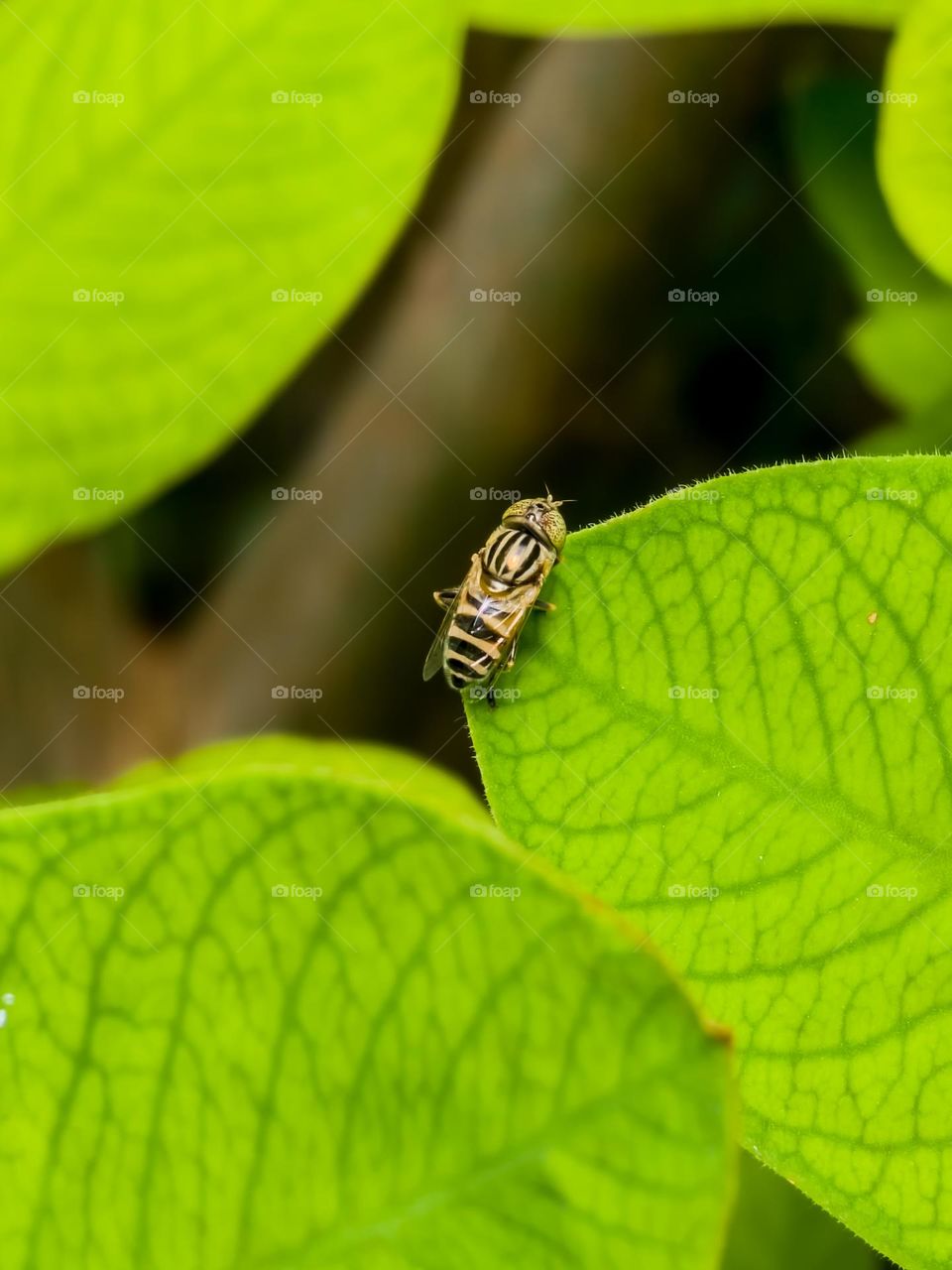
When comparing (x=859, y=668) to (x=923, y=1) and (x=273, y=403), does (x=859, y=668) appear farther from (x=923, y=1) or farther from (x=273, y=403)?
(x=273, y=403)

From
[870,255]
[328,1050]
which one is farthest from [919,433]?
[328,1050]

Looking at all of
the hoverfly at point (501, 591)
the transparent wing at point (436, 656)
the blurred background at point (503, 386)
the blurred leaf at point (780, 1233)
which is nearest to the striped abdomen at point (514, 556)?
the hoverfly at point (501, 591)

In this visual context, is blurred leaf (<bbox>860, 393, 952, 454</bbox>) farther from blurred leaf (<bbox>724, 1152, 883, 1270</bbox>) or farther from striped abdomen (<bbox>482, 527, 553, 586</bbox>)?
blurred leaf (<bbox>724, 1152, 883, 1270</bbox>)

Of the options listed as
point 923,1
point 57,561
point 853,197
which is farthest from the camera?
point 57,561

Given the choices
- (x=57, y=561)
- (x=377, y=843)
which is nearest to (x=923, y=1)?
(x=377, y=843)

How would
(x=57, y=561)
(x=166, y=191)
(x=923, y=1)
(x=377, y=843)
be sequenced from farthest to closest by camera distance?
(x=57, y=561) → (x=166, y=191) → (x=923, y=1) → (x=377, y=843)

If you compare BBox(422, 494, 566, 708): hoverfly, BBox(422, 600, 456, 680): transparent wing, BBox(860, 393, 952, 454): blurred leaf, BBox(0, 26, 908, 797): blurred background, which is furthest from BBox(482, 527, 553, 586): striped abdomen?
BBox(860, 393, 952, 454): blurred leaf
